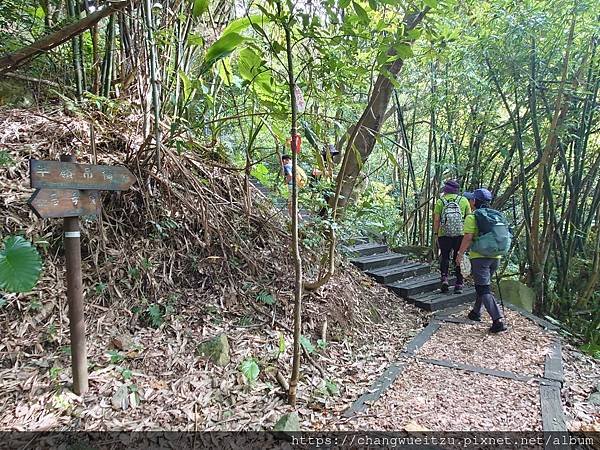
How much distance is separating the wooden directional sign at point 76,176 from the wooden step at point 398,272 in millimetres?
3415

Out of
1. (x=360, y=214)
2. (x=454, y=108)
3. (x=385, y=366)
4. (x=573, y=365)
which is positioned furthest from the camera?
(x=454, y=108)

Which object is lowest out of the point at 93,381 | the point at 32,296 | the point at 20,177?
the point at 93,381

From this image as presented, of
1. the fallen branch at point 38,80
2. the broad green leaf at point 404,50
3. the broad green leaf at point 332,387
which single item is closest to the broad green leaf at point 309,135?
the broad green leaf at point 404,50

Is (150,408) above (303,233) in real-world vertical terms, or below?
below

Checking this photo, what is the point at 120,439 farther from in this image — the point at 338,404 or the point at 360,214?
the point at 360,214

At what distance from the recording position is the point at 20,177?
282cm

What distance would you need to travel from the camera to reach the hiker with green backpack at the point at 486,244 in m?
3.76

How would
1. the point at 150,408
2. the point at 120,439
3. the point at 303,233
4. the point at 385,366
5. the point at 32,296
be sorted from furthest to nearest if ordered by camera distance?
1. the point at 303,233
2. the point at 385,366
3. the point at 32,296
4. the point at 150,408
5. the point at 120,439

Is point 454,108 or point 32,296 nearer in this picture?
point 32,296

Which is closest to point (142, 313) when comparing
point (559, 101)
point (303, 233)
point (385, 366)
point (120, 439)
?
point (120, 439)

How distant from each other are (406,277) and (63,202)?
14.1 ft

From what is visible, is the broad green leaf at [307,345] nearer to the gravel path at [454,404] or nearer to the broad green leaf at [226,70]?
the gravel path at [454,404]

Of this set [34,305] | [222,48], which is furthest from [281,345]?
[222,48]

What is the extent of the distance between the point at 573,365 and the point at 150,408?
3414 mm
